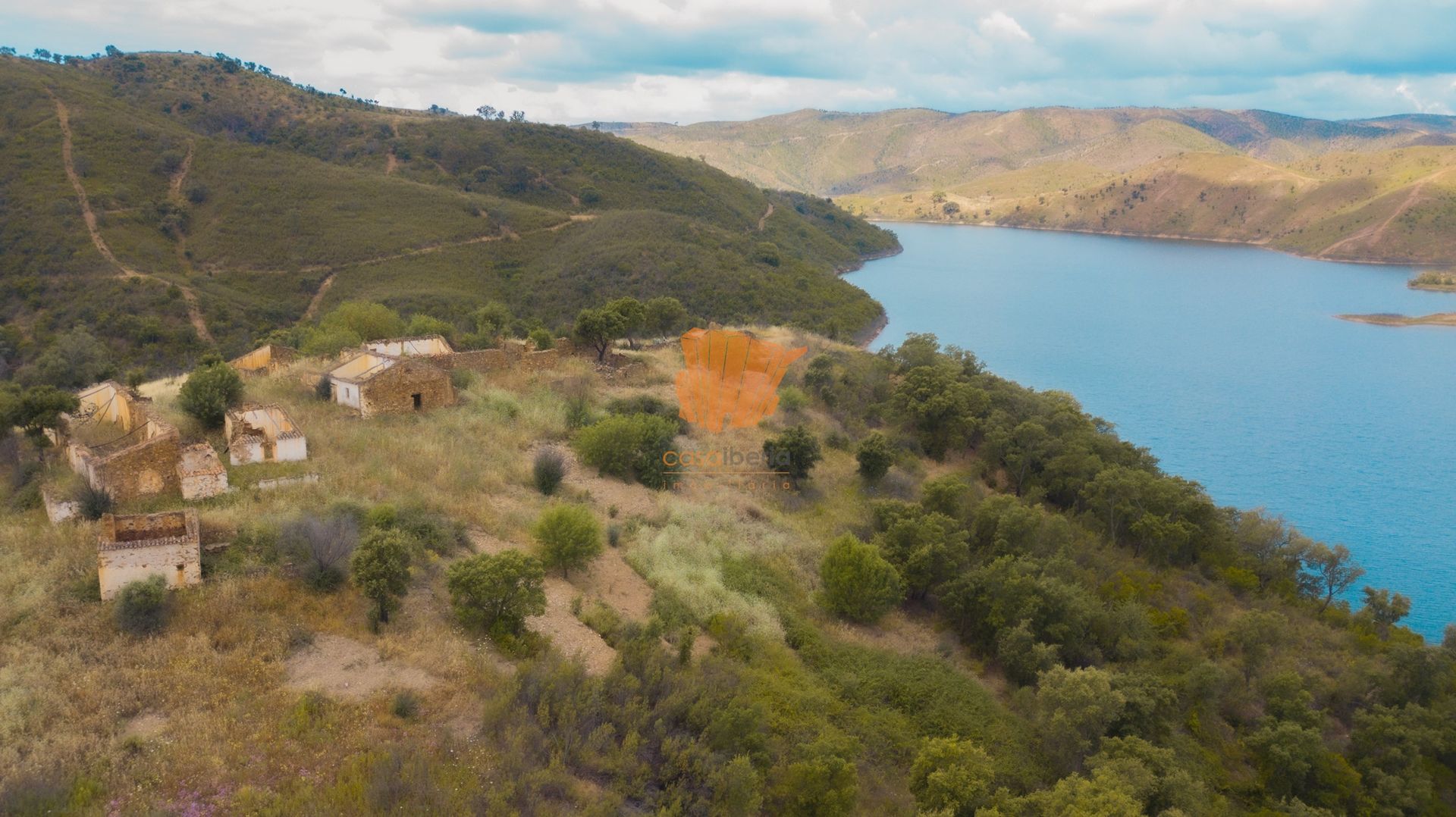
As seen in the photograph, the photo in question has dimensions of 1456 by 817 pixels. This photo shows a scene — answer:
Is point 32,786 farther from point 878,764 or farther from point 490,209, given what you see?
point 490,209

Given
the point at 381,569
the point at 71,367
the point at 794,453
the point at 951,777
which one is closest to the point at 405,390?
the point at 381,569

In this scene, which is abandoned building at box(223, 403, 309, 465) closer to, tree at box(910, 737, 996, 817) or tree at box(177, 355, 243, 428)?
tree at box(177, 355, 243, 428)

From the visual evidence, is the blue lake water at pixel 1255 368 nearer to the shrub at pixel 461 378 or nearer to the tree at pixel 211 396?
the shrub at pixel 461 378

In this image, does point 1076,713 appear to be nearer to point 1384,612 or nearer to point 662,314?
point 1384,612

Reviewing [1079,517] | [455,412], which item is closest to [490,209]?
[455,412]

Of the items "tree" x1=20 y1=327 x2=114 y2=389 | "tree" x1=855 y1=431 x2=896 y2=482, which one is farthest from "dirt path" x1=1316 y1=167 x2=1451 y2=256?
"tree" x1=20 y1=327 x2=114 y2=389

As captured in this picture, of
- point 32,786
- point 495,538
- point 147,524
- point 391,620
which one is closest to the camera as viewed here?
point 32,786
